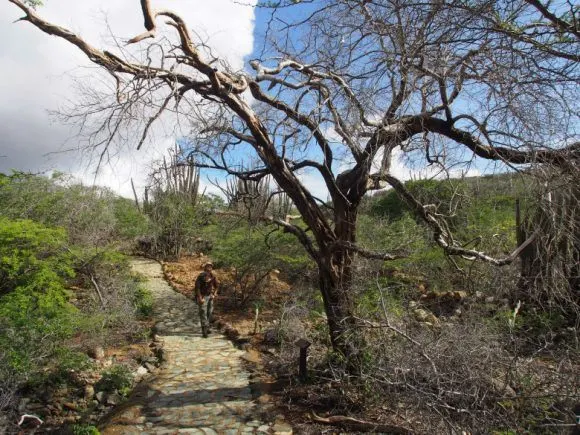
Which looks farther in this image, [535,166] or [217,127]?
[217,127]

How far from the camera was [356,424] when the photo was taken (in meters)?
5.06

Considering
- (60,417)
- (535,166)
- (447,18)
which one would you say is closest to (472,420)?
(535,166)

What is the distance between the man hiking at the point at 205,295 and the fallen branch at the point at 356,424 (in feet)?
14.9

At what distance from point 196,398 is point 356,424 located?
232 centimetres

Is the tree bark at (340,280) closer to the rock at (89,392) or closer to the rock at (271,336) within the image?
the rock at (271,336)

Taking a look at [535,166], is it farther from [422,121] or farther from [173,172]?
[173,172]

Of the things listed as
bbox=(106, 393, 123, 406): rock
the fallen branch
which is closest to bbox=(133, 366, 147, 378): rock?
bbox=(106, 393, 123, 406): rock

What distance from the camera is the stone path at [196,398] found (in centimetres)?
532

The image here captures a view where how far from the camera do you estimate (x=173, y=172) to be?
235 inches

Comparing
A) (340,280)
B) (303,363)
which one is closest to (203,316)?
(303,363)

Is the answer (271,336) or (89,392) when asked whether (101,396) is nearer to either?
(89,392)

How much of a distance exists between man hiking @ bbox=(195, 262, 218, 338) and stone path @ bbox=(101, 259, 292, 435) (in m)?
0.34

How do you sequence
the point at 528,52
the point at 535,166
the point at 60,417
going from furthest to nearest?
the point at 60,417 → the point at 535,166 → the point at 528,52

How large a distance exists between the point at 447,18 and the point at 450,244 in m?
3.13
